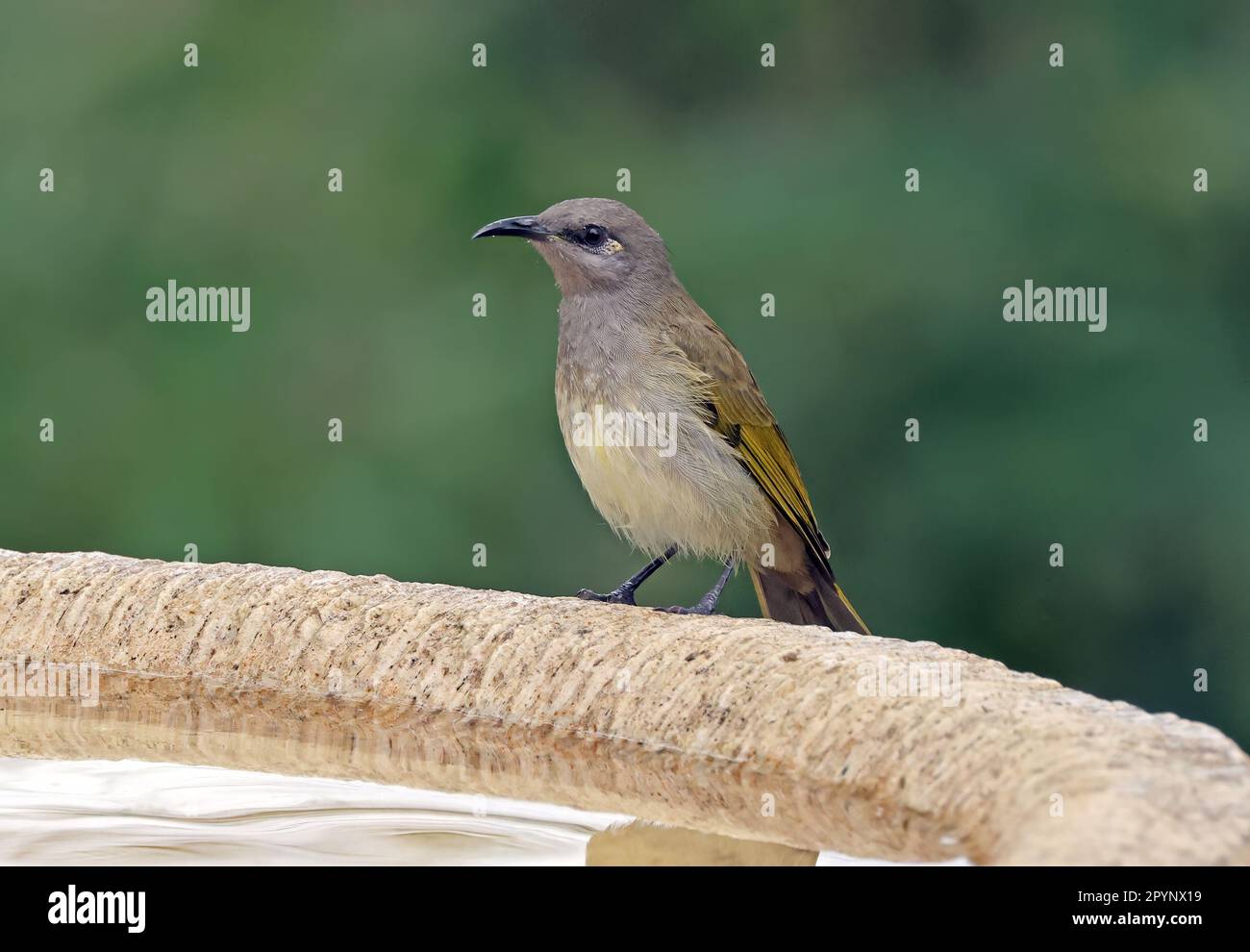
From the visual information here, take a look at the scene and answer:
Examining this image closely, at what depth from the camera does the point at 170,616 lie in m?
4.55

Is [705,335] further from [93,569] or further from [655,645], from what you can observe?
[93,569]

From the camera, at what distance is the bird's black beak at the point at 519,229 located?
495 cm

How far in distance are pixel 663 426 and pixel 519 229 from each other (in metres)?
0.75

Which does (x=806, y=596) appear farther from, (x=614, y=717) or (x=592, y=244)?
(x=614, y=717)

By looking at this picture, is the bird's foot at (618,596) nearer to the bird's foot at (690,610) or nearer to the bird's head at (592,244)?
the bird's foot at (690,610)

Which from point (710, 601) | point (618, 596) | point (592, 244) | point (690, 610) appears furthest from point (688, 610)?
point (592, 244)

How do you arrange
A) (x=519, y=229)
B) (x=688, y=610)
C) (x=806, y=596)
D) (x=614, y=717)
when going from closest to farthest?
1. (x=614, y=717)
2. (x=688, y=610)
3. (x=519, y=229)
4. (x=806, y=596)

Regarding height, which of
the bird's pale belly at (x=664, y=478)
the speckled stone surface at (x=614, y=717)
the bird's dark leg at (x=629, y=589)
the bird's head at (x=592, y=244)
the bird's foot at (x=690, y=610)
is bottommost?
the speckled stone surface at (x=614, y=717)

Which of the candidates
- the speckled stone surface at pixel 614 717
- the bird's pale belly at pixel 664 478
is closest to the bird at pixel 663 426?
the bird's pale belly at pixel 664 478

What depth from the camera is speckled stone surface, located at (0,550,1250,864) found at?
2.88 metres

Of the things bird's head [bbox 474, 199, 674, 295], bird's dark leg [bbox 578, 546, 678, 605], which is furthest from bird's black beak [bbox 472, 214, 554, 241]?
bird's dark leg [bbox 578, 546, 678, 605]

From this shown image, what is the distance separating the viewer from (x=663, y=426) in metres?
4.82

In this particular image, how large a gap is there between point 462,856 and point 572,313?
2195 mm
